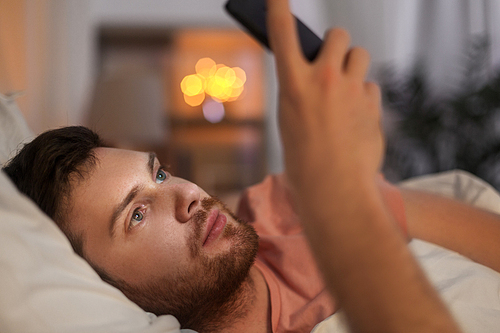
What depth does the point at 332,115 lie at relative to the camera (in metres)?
0.38

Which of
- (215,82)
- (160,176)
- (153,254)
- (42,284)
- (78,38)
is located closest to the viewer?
(42,284)

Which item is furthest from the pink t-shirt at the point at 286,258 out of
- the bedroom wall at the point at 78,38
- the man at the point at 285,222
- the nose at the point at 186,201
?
the bedroom wall at the point at 78,38

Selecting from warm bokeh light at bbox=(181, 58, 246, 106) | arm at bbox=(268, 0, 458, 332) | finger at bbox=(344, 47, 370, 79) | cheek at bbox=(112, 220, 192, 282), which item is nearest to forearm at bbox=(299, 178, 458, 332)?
arm at bbox=(268, 0, 458, 332)

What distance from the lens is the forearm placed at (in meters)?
0.35

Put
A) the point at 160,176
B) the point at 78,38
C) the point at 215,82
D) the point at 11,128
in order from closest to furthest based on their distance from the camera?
the point at 160,176 → the point at 11,128 → the point at 78,38 → the point at 215,82

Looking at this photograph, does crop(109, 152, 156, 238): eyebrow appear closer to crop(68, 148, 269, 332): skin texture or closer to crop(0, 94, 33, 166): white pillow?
crop(68, 148, 269, 332): skin texture

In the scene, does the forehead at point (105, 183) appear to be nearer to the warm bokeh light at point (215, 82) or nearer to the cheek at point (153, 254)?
the cheek at point (153, 254)

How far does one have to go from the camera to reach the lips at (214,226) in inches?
31.3

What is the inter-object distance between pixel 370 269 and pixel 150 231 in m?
0.51

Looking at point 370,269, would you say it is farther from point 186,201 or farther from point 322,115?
point 186,201

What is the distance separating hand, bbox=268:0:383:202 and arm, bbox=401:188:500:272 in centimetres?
62

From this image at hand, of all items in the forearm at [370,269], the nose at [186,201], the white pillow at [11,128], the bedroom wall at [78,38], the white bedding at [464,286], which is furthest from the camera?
the bedroom wall at [78,38]

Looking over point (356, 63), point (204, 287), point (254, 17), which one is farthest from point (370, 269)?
point (204, 287)

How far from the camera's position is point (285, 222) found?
1058 millimetres
